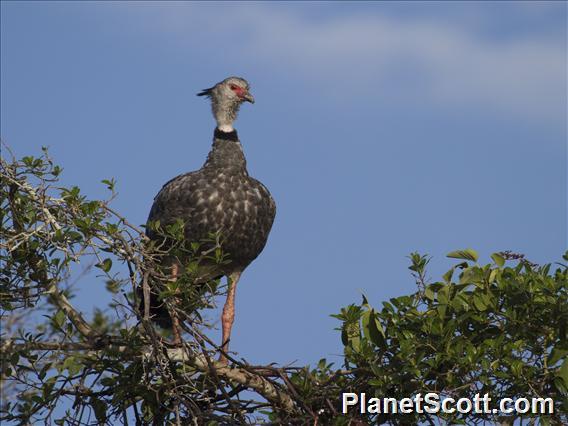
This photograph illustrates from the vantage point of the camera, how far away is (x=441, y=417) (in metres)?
5.41

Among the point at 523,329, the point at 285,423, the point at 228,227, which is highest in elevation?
the point at 228,227

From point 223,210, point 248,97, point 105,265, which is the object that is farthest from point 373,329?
point 248,97

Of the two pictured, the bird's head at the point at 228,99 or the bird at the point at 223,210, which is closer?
the bird at the point at 223,210

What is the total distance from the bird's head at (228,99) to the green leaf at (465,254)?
3.04m

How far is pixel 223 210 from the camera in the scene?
7543mm

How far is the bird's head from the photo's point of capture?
8406 millimetres

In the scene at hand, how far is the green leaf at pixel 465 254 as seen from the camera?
5773 mm

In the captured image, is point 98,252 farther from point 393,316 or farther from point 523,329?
point 523,329

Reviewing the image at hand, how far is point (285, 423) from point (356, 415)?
41 cm

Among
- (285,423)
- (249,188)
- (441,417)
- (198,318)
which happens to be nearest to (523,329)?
(441,417)

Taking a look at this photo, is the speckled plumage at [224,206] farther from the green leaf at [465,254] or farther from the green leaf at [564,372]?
the green leaf at [564,372]

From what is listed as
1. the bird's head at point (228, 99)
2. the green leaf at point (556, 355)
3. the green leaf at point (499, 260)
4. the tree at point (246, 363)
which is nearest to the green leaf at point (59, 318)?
the tree at point (246, 363)

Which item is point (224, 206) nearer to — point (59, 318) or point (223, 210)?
point (223, 210)

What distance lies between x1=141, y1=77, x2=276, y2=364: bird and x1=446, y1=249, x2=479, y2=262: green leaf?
6.63 ft
